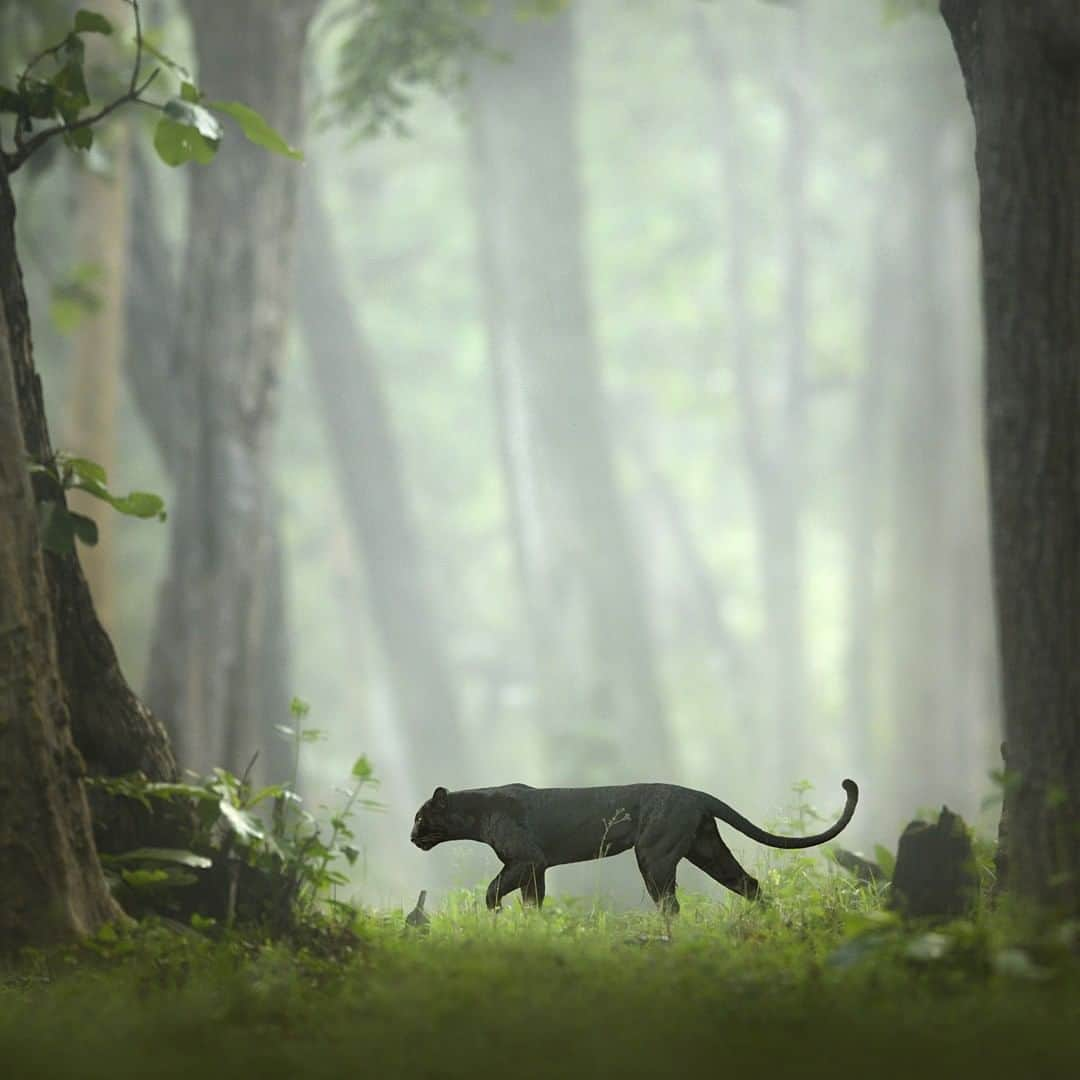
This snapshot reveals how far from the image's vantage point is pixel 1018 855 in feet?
15.6

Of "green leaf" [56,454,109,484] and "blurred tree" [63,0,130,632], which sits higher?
"blurred tree" [63,0,130,632]

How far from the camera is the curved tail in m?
5.41

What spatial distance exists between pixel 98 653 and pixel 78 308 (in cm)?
543

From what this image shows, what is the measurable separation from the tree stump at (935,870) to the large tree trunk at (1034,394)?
224mm

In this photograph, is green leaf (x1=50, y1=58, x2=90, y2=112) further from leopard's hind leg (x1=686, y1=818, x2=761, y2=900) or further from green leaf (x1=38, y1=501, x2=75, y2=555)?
leopard's hind leg (x1=686, y1=818, x2=761, y2=900)

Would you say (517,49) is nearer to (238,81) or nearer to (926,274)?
(926,274)

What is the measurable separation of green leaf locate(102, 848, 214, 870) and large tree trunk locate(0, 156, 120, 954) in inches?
10.6

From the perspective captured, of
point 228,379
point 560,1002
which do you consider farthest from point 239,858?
point 228,379

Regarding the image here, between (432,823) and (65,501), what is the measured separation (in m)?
1.84

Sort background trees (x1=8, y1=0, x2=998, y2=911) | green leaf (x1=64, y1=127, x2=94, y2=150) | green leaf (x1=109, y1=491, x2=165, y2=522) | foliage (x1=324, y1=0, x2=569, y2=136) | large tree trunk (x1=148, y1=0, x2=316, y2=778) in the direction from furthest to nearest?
foliage (x1=324, y1=0, x2=569, y2=136)
background trees (x1=8, y1=0, x2=998, y2=911)
large tree trunk (x1=148, y1=0, x2=316, y2=778)
green leaf (x1=64, y1=127, x2=94, y2=150)
green leaf (x1=109, y1=491, x2=165, y2=522)

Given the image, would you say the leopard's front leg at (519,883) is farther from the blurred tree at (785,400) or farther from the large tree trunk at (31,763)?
the blurred tree at (785,400)

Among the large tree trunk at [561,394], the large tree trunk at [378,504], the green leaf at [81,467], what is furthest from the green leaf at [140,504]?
the large tree trunk at [378,504]

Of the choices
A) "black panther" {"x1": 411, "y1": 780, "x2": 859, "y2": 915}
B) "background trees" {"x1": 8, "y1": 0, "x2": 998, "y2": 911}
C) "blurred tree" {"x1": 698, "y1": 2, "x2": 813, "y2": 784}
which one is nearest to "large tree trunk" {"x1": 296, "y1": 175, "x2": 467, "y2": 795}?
"background trees" {"x1": 8, "y1": 0, "x2": 998, "y2": 911}

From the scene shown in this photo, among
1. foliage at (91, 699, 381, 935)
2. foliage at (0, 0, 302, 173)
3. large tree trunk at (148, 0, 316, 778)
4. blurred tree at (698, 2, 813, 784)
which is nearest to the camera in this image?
foliage at (91, 699, 381, 935)
